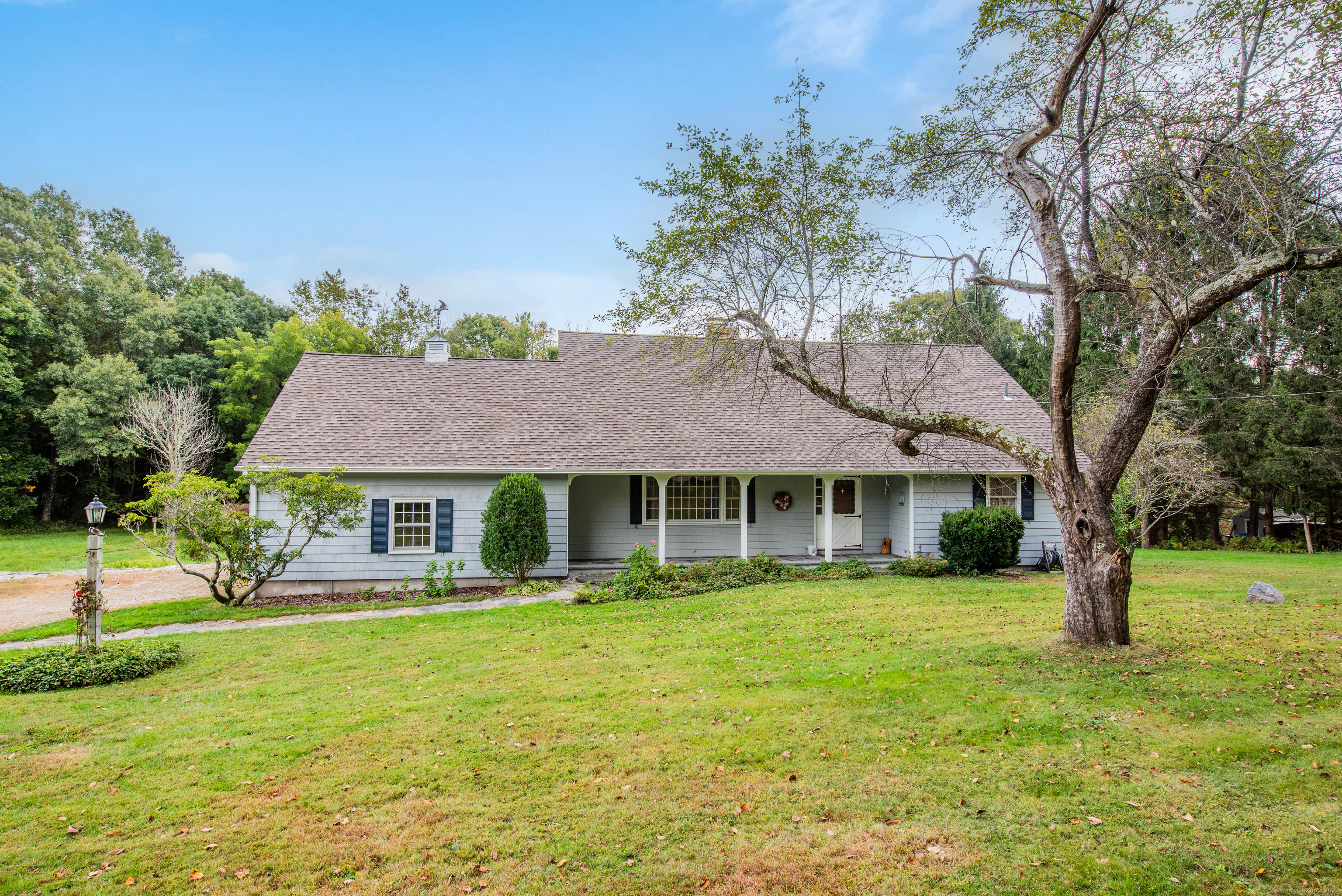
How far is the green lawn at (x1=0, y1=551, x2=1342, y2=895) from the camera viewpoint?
337cm

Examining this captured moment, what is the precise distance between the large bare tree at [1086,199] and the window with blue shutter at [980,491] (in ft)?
21.5

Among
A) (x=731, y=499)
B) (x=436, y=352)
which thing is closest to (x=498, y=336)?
(x=436, y=352)

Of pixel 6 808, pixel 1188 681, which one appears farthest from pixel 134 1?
pixel 1188 681

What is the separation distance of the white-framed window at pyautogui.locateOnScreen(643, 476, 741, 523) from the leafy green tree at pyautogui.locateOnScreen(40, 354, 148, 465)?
22.4 m

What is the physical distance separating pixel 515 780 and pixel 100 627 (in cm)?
640

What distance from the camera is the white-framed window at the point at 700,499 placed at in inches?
606

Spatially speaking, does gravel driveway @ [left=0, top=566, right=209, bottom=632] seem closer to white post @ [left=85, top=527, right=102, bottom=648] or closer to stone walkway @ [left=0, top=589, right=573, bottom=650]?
stone walkway @ [left=0, top=589, right=573, bottom=650]

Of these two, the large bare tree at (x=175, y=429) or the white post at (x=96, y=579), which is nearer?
the white post at (x=96, y=579)

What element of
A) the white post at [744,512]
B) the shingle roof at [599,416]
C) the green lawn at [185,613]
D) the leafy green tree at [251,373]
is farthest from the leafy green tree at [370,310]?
the white post at [744,512]

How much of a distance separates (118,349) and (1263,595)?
3919 cm

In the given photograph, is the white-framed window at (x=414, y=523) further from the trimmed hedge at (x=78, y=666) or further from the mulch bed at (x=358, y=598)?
the trimmed hedge at (x=78, y=666)

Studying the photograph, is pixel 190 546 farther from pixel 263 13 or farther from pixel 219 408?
pixel 219 408

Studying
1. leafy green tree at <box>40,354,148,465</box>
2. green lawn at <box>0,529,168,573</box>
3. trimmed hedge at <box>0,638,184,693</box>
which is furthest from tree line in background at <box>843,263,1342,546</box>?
leafy green tree at <box>40,354,148,465</box>

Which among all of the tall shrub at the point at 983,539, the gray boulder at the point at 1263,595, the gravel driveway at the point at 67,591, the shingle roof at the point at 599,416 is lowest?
the gravel driveway at the point at 67,591
